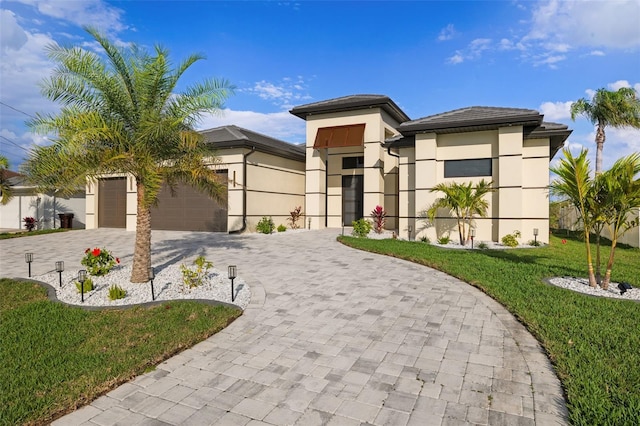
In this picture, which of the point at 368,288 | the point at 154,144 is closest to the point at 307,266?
the point at 368,288

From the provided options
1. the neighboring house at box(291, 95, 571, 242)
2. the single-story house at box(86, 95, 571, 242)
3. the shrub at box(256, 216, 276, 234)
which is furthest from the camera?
the shrub at box(256, 216, 276, 234)

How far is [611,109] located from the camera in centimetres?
2214

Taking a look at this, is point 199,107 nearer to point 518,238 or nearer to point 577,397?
point 577,397

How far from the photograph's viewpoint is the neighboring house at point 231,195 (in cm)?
1772

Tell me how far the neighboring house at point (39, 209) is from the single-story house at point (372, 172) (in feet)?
13.5

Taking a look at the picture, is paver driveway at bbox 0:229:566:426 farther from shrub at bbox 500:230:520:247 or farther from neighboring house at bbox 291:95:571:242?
neighboring house at bbox 291:95:571:242

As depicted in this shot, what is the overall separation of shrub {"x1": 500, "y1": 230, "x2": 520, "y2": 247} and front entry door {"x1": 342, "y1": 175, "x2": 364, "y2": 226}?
346 inches

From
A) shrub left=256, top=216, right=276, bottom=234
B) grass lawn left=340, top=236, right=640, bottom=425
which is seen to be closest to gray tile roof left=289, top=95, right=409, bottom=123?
shrub left=256, top=216, right=276, bottom=234

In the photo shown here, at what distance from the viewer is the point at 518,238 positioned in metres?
14.8

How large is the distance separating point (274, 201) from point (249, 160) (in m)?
3.16

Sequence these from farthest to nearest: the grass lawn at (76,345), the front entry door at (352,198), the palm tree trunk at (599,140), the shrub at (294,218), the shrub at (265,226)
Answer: the palm tree trunk at (599,140) < the front entry door at (352,198) < the shrub at (294,218) < the shrub at (265,226) < the grass lawn at (76,345)

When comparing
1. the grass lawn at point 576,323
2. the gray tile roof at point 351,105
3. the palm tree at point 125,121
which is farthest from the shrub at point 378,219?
the palm tree at point 125,121

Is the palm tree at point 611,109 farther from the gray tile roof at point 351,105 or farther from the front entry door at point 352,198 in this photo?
the front entry door at point 352,198

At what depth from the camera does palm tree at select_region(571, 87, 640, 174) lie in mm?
22000
